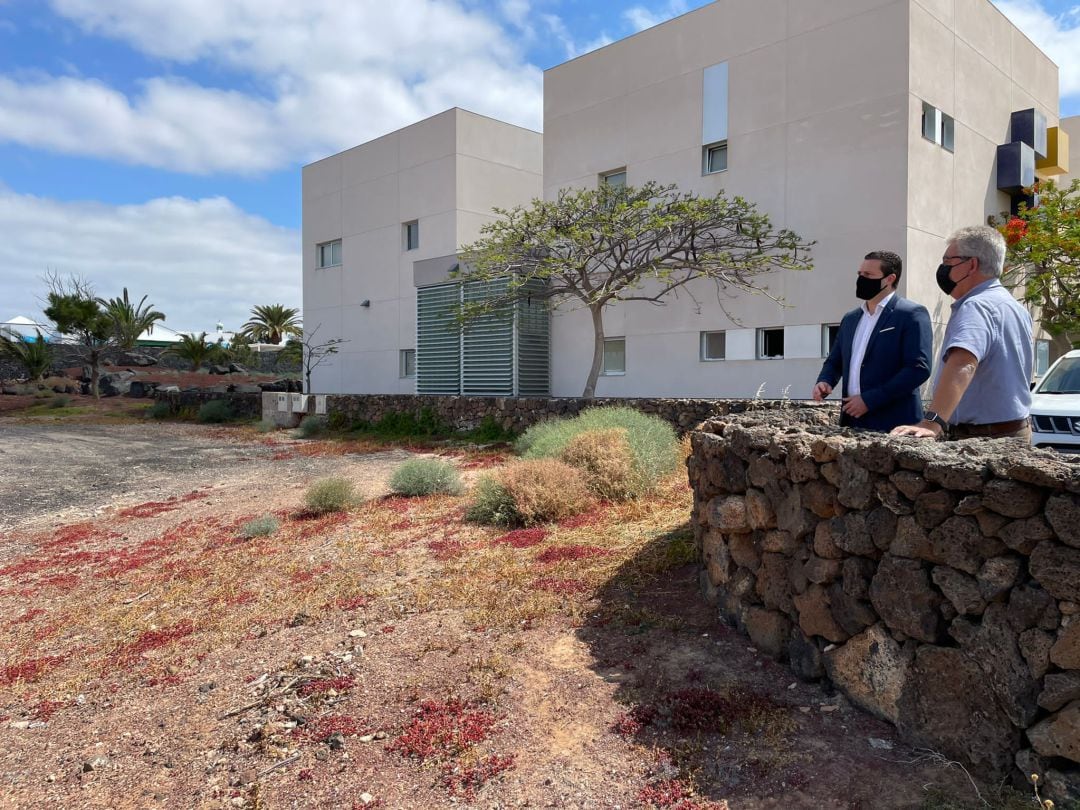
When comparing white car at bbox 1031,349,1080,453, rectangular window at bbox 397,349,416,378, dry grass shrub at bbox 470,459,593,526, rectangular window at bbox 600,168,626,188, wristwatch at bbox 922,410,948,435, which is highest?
rectangular window at bbox 600,168,626,188

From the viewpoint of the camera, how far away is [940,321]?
521 inches

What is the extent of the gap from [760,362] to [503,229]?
6074 millimetres

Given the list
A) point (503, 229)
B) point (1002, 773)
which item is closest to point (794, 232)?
point (503, 229)

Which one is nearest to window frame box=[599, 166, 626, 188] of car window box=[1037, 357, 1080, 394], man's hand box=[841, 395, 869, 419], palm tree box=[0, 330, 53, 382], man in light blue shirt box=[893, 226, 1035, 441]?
car window box=[1037, 357, 1080, 394]

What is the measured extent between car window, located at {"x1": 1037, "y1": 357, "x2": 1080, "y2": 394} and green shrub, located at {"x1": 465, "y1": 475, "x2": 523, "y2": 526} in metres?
5.79

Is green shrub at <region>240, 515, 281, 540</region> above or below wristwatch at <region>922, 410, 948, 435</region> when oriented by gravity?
below

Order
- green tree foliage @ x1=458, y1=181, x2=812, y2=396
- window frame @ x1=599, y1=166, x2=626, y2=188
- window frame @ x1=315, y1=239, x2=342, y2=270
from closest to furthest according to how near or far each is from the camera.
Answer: green tree foliage @ x1=458, y1=181, x2=812, y2=396, window frame @ x1=599, y1=166, x2=626, y2=188, window frame @ x1=315, y1=239, x2=342, y2=270

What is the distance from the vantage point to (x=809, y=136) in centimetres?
1347

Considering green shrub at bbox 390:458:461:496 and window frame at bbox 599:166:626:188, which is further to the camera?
window frame at bbox 599:166:626:188

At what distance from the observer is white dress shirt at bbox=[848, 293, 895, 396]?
3904 millimetres

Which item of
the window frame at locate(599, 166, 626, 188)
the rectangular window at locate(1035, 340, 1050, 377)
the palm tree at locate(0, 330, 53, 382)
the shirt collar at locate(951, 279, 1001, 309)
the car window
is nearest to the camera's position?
the shirt collar at locate(951, 279, 1001, 309)

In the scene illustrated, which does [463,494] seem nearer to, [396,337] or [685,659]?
[685,659]

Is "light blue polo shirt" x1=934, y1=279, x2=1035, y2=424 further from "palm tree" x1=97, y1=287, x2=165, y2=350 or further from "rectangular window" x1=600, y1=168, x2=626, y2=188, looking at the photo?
"palm tree" x1=97, y1=287, x2=165, y2=350

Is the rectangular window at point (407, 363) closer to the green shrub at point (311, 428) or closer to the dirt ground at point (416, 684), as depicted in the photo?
the green shrub at point (311, 428)
